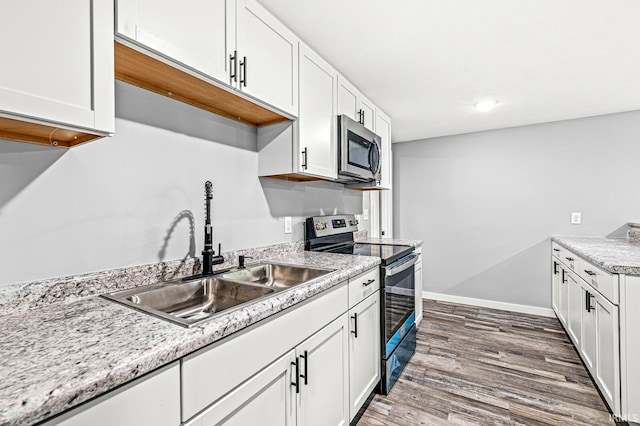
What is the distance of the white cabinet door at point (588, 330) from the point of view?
6.56ft

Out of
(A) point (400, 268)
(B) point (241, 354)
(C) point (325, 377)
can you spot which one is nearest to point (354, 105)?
(A) point (400, 268)

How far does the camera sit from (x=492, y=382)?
2139mm

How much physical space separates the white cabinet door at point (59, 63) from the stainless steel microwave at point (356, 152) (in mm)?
1501

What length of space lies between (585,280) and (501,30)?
181 centimetres

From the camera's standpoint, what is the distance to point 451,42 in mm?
1868

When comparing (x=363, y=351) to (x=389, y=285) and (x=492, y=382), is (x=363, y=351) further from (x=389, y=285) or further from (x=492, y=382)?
(x=492, y=382)

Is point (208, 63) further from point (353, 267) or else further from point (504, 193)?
point (504, 193)

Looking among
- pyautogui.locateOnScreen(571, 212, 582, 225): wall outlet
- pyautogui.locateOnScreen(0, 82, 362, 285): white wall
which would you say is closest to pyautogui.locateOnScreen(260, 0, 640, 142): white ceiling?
pyautogui.locateOnScreen(0, 82, 362, 285): white wall

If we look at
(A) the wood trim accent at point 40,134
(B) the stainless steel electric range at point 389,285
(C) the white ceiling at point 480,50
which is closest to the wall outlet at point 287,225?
(B) the stainless steel electric range at point 389,285

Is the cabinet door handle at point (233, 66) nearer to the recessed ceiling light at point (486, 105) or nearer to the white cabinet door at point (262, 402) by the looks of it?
the white cabinet door at point (262, 402)

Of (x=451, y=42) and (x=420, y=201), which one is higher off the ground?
(x=451, y=42)

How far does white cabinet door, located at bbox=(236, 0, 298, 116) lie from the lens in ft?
4.56

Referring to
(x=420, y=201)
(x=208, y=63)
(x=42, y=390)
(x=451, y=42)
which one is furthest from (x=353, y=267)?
(x=420, y=201)

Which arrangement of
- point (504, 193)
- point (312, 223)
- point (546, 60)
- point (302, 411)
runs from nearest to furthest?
1. point (302, 411)
2. point (546, 60)
3. point (312, 223)
4. point (504, 193)
